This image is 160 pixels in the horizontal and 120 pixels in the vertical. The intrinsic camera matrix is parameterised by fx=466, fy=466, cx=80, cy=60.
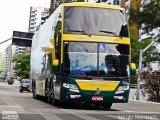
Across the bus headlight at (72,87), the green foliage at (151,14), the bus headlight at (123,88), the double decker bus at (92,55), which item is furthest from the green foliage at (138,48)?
the bus headlight at (72,87)

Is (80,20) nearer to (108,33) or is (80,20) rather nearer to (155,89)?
(108,33)

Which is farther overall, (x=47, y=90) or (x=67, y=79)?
(x=47, y=90)

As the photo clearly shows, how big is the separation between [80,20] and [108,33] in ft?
4.24

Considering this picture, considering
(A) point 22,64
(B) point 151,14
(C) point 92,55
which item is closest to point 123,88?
(C) point 92,55

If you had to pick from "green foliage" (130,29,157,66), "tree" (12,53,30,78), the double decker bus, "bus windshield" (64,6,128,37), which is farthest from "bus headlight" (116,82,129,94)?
"tree" (12,53,30,78)

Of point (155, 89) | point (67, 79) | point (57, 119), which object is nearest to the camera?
point (57, 119)

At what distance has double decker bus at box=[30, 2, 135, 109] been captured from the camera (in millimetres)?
18750

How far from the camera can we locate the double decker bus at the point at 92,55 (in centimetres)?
1875

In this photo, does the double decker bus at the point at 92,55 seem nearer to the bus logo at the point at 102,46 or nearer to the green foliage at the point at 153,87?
the bus logo at the point at 102,46

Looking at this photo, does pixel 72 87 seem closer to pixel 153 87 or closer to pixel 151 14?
pixel 151 14

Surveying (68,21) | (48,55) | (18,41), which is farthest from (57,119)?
(18,41)

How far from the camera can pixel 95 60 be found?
1895cm

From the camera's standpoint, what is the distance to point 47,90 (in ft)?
75.7

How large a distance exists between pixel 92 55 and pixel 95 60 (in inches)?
9.3
